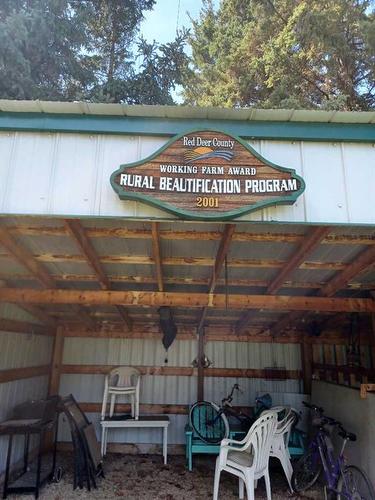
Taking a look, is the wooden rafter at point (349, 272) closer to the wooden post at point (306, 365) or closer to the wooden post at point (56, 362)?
the wooden post at point (306, 365)

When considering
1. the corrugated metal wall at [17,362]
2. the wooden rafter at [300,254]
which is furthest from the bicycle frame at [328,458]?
the corrugated metal wall at [17,362]

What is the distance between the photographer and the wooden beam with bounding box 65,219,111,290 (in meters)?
2.48

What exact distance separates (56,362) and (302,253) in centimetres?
499

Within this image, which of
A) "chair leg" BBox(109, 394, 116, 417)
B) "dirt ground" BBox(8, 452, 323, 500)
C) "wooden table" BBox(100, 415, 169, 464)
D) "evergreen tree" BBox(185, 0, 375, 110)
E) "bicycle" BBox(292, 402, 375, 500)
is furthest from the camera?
"evergreen tree" BBox(185, 0, 375, 110)

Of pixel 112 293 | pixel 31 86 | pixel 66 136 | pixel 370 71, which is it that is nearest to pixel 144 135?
pixel 66 136

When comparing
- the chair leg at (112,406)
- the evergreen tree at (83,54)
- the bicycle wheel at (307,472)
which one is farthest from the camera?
the evergreen tree at (83,54)

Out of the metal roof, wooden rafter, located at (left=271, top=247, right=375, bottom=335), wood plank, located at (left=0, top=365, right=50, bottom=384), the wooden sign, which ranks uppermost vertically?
the metal roof

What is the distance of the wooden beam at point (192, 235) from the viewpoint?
8.68ft

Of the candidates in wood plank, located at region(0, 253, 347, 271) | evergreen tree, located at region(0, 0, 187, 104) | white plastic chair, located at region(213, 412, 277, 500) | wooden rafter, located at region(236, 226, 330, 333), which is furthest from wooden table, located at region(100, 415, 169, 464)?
evergreen tree, located at region(0, 0, 187, 104)

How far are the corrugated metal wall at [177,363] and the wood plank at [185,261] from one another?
3.61 m

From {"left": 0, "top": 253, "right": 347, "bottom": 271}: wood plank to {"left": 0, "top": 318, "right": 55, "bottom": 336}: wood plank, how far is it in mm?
1551

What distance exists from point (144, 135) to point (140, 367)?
4995 millimetres

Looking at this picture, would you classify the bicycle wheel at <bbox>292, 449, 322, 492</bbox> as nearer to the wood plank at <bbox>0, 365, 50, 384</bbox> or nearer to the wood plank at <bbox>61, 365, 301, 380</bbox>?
the wood plank at <bbox>61, 365, 301, 380</bbox>

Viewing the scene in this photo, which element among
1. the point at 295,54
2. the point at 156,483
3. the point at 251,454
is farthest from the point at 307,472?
the point at 295,54
